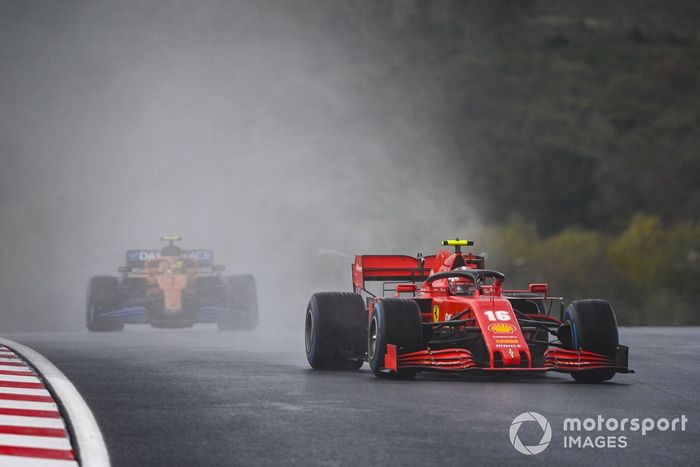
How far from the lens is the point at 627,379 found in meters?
16.5

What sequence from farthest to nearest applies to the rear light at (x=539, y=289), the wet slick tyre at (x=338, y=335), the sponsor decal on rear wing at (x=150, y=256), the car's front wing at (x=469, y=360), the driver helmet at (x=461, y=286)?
the sponsor decal on rear wing at (x=150, y=256) → the rear light at (x=539, y=289) → the wet slick tyre at (x=338, y=335) → the driver helmet at (x=461, y=286) → the car's front wing at (x=469, y=360)

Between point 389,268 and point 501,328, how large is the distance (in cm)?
424

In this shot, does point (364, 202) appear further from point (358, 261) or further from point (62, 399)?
point (62, 399)

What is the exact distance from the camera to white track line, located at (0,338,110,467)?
31.4 feet

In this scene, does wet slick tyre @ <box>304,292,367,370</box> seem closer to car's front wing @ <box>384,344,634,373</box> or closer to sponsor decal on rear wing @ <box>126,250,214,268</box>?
car's front wing @ <box>384,344,634,373</box>

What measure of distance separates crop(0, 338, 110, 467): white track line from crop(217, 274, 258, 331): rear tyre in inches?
605

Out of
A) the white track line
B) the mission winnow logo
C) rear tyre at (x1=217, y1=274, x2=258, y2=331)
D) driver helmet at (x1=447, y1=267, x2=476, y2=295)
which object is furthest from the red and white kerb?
rear tyre at (x1=217, y1=274, x2=258, y2=331)

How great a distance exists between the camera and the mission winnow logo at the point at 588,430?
10.3 m

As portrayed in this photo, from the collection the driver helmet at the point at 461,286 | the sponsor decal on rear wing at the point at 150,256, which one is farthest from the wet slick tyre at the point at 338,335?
the sponsor decal on rear wing at the point at 150,256

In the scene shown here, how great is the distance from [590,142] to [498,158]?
6.72 metres

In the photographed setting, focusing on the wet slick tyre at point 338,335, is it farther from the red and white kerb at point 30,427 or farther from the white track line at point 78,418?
the red and white kerb at point 30,427

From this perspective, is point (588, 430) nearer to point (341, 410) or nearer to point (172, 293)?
point (341, 410)

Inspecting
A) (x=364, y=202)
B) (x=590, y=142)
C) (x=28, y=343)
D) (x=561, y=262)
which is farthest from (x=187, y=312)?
(x=590, y=142)

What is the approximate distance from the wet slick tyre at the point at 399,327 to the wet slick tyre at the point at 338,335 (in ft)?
5.01
